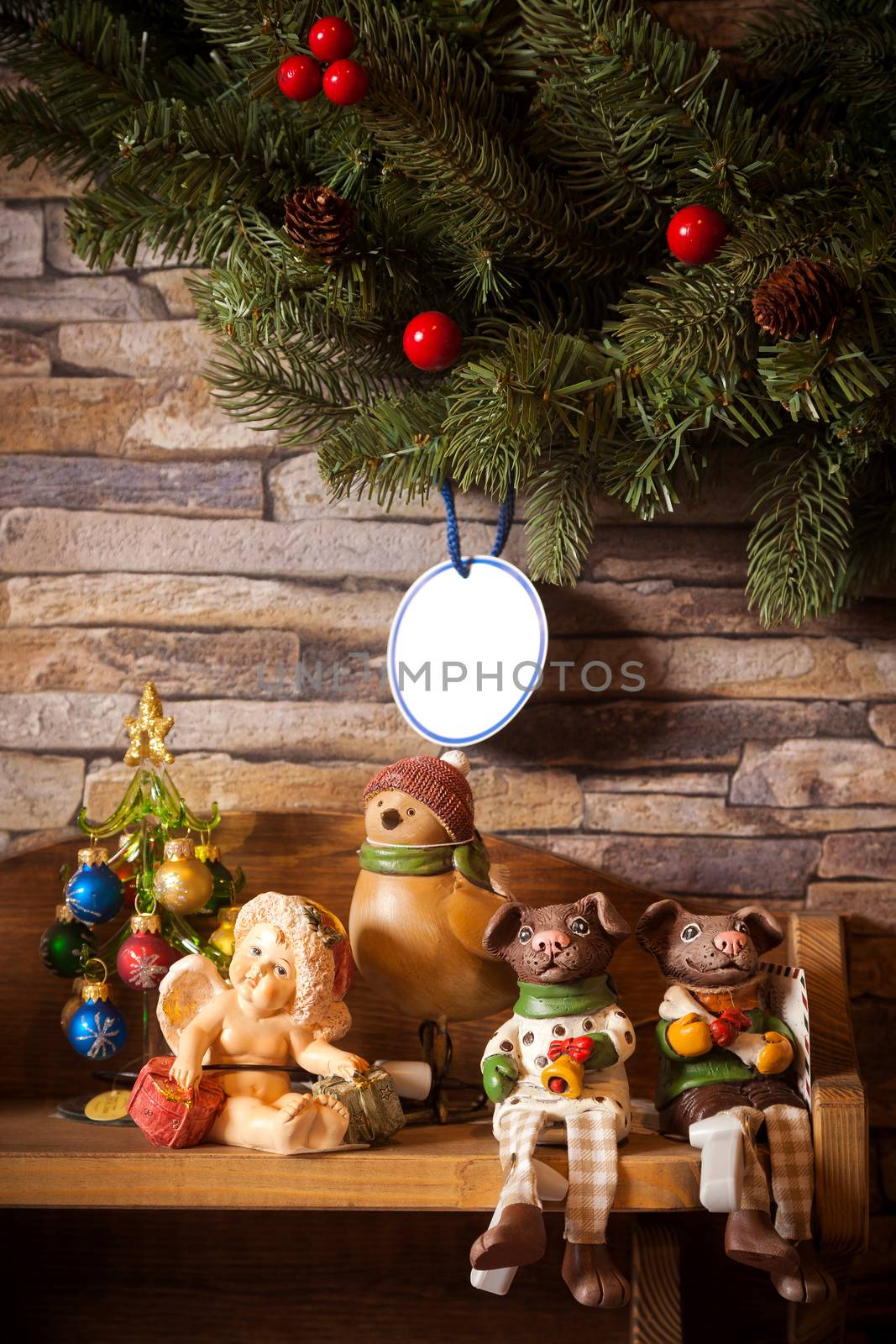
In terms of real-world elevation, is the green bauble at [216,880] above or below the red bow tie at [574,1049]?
above

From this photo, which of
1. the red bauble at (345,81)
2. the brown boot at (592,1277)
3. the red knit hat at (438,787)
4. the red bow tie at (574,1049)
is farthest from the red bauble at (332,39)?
the brown boot at (592,1277)

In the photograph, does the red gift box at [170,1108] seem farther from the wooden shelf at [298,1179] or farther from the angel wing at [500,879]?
the angel wing at [500,879]

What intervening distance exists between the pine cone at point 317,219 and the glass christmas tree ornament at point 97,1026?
26.4 inches

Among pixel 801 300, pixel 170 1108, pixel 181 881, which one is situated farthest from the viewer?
pixel 181 881

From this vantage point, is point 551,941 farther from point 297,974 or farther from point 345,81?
point 345,81

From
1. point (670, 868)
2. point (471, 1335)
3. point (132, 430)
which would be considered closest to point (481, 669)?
point (670, 868)

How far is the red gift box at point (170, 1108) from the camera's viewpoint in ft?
3.00

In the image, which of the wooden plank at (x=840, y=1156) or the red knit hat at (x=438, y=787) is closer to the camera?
the wooden plank at (x=840, y=1156)

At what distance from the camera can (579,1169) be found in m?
0.88

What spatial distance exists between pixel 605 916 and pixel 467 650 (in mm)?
311

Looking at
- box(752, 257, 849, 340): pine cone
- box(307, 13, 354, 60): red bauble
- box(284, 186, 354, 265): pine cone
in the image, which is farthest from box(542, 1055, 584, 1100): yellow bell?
box(307, 13, 354, 60): red bauble

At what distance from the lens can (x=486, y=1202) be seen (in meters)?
0.89

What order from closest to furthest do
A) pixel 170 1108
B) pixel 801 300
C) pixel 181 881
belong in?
pixel 801 300 → pixel 170 1108 → pixel 181 881

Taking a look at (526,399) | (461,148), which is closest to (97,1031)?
(526,399)
